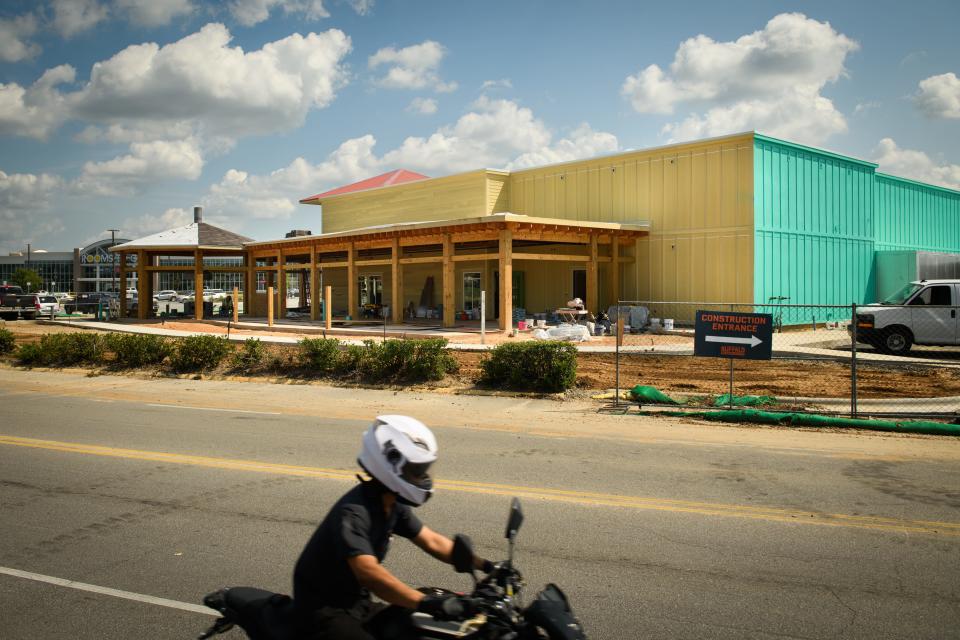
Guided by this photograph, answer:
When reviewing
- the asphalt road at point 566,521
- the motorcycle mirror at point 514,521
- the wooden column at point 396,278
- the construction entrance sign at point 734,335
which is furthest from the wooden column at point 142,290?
the motorcycle mirror at point 514,521

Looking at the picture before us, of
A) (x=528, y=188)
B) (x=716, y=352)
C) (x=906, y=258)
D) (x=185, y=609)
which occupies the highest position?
(x=528, y=188)

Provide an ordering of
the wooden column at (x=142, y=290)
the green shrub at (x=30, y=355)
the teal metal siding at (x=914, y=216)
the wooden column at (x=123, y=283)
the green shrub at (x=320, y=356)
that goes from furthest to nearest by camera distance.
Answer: the wooden column at (x=123, y=283), the wooden column at (x=142, y=290), the teal metal siding at (x=914, y=216), the green shrub at (x=30, y=355), the green shrub at (x=320, y=356)

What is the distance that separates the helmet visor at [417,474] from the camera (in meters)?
3.02

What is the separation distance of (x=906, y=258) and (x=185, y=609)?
109ft

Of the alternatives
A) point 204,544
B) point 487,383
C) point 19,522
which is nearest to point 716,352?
point 487,383

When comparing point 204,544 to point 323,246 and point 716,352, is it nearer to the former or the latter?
point 716,352

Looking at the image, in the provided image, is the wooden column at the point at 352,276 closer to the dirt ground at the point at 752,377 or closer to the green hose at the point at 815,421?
the dirt ground at the point at 752,377

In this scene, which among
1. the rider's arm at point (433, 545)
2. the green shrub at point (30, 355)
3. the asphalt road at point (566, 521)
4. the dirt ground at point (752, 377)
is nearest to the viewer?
the rider's arm at point (433, 545)

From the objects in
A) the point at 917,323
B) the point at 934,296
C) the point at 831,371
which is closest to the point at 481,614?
the point at 831,371

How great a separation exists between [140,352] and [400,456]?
18.4 metres

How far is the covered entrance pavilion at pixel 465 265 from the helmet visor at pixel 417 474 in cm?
2047

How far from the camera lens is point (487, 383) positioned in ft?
49.9

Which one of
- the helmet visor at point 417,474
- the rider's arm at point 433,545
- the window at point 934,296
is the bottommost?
the rider's arm at point 433,545

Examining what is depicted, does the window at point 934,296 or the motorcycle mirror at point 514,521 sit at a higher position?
the window at point 934,296
